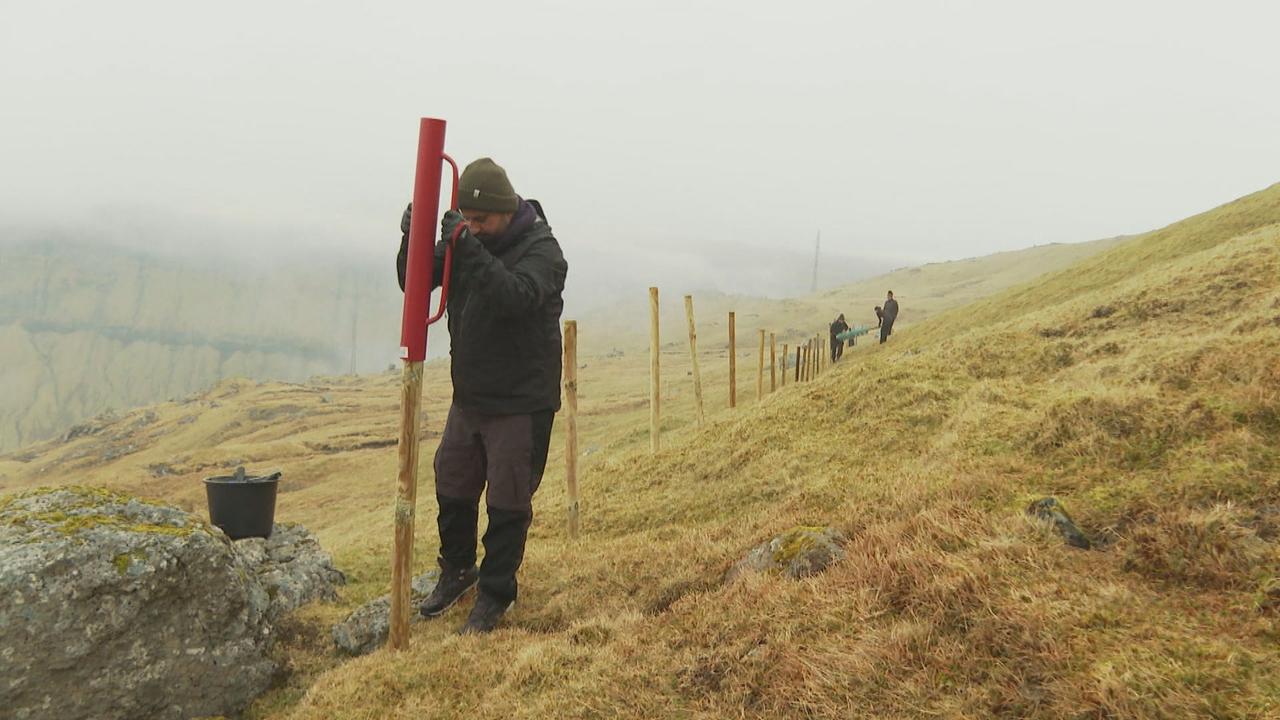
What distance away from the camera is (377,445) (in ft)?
172

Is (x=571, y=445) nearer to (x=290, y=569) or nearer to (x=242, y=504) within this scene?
(x=290, y=569)

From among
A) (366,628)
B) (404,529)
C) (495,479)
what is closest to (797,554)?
(495,479)

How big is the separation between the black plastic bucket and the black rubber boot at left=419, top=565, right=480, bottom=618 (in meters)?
2.53

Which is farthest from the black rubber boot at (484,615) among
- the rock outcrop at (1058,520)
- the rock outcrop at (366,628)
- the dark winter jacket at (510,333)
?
the rock outcrop at (1058,520)

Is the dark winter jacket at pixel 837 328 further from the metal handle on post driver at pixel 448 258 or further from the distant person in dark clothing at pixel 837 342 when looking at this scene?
the metal handle on post driver at pixel 448 258

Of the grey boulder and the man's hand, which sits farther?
the man's hand

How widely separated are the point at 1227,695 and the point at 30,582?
7218 millimetres

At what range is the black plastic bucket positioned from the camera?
7.72 m

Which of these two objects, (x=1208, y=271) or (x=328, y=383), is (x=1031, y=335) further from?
(x=328, y=383)

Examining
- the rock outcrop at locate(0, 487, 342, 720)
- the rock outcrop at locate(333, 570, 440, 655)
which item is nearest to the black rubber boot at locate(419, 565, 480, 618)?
the rock outcrop at locate(333, 570, 440, 655)

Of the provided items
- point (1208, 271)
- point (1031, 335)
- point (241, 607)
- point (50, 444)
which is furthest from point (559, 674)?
point (50, 444)

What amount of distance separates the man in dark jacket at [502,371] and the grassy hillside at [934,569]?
2.34ft

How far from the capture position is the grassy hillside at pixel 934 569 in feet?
11.6

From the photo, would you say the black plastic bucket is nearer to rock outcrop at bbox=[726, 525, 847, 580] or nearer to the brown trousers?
the brown trousers
